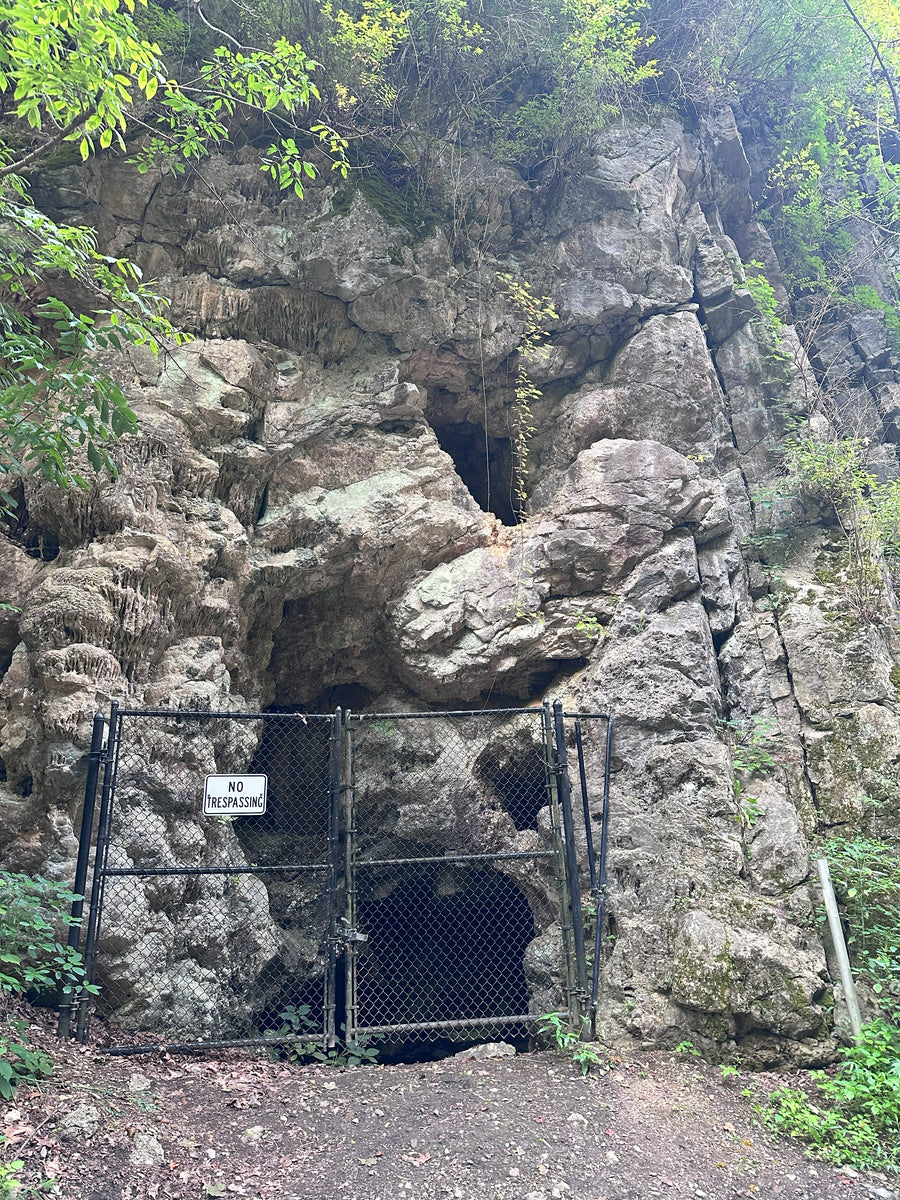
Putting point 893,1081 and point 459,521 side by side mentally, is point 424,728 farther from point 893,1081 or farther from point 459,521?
point 893,1081

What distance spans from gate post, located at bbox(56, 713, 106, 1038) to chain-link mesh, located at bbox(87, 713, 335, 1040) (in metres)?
0.13

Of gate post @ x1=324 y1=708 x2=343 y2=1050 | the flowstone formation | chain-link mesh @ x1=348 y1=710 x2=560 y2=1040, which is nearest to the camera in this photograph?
gate post @ x1=324 y1=708 x2=343 y2=1050

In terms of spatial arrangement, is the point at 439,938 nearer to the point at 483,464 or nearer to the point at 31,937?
the point at 31,937

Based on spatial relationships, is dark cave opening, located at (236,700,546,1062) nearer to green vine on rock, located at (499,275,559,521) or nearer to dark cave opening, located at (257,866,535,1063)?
dark cave opening, located at (257,866,535,1063)

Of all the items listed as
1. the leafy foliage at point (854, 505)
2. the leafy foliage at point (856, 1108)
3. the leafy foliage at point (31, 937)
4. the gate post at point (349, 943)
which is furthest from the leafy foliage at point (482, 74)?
the leafy foliage at point (856, 1108)

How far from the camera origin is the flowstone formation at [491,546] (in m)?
5.26

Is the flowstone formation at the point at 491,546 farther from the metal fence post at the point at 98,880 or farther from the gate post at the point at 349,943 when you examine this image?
the gate post at the point at 349,943

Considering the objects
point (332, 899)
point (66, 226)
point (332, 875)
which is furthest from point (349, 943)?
point (66, 226)

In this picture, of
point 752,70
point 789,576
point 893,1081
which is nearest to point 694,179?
point 752,70

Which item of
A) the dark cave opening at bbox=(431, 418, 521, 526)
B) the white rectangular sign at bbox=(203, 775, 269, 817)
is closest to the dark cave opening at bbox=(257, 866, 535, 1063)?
the white rectangular sign at bbox=(203, 775, 269, 817)

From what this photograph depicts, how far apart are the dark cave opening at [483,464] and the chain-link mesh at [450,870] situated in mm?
2846

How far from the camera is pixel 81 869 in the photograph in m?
4.41

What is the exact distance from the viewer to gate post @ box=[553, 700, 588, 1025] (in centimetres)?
484

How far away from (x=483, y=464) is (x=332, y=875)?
5.36 metres
